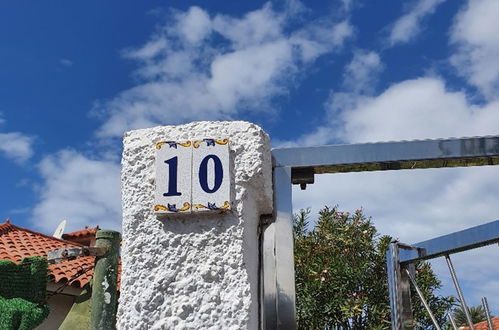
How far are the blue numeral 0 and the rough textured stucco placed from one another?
5 centimetres

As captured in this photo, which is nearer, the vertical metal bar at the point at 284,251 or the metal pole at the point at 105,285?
the vertical metal bar at the point at 284,251

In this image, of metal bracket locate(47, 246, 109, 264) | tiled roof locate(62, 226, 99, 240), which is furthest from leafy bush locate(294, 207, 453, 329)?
metal bracket locate(47, 246, 109, 264)

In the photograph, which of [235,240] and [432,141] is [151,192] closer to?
[235,240]

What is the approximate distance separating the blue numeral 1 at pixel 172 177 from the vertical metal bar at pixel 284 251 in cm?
42

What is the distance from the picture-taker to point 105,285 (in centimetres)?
246

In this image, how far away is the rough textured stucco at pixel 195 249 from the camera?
204 cm

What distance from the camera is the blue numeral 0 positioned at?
7.02 ft

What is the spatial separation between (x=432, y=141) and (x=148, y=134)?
3.78 feet

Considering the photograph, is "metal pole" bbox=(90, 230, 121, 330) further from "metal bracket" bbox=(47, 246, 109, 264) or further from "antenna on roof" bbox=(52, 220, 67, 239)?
"antenna on roof" bbox=(52, 220, 67, 239)

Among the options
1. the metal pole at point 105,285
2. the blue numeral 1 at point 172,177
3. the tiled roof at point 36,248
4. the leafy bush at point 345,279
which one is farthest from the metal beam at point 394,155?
the leafy bush at point 345,279

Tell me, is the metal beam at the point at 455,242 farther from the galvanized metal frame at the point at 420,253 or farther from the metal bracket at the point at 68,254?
the metal bracket at the point at 68,254

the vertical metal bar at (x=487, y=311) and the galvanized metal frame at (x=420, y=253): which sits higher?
the galvanized metal frame at (x=420, y=253)

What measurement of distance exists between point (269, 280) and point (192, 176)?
0.51 meters

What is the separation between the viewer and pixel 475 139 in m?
2.25
